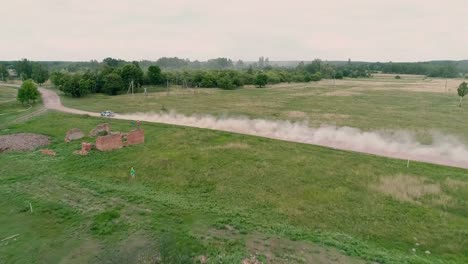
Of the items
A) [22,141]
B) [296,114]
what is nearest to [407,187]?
[296,114]

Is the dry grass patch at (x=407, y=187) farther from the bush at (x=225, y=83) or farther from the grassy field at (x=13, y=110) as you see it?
the bush at (x=225, y=83)

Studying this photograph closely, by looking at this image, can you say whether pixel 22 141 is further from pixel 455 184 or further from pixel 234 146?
pixel 455 184

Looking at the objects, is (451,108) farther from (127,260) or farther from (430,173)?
(127,260)

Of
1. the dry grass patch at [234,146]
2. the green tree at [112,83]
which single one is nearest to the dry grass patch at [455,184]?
the dry grass patch at [234,146]

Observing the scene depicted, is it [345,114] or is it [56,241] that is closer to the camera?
[56,241]

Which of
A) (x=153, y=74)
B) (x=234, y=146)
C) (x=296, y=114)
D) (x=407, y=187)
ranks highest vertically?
(x=153, y=74)

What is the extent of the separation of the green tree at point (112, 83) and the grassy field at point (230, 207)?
5201 cm

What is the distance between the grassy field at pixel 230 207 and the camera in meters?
13.5

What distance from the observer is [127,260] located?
42.4 ft

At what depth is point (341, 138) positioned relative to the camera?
3216 cm

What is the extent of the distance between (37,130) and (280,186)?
31391 mm

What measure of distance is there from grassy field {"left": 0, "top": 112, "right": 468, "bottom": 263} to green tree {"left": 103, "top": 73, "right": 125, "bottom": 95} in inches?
2048

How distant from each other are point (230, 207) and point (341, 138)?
19259 millimetres

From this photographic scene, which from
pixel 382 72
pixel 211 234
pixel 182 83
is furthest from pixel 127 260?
pixel 382 72
